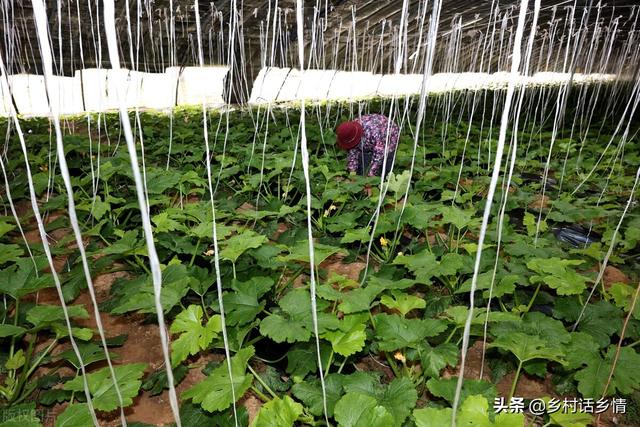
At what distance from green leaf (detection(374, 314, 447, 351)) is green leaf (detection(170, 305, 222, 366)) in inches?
18.4

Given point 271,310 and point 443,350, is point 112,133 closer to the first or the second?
point 271,310

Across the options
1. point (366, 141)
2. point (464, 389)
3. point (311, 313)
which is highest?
point (366, 141)

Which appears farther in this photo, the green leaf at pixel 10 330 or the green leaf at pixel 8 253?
the green leaf at pixel 8 253

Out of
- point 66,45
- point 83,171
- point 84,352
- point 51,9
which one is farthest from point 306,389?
point 66,45

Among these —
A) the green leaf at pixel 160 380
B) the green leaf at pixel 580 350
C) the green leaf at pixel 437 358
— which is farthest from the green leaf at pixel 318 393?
the green leaf at pixel 580 350

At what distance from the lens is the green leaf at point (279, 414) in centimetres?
87

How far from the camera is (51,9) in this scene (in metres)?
5.04

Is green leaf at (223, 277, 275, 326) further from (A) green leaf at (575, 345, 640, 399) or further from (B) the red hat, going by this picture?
(B) the red hat

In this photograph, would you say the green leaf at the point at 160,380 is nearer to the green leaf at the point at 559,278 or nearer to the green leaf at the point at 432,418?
the green leaf at the point at 432,418

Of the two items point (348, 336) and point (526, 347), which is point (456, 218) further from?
point (348, 336)

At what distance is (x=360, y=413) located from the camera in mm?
878

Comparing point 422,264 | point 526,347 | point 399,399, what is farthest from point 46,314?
point 526,347

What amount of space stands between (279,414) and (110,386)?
43cm

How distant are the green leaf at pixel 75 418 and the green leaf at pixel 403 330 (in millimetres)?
728
